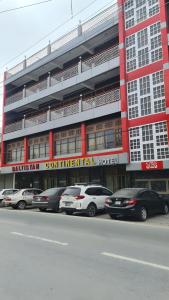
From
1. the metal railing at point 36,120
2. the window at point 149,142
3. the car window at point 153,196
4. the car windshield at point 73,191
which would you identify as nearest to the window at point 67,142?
the metal railing at point 36,120

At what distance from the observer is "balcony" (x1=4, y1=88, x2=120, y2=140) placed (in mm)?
22481

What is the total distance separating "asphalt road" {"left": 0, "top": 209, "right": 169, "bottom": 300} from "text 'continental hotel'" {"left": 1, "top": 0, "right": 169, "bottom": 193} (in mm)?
10816

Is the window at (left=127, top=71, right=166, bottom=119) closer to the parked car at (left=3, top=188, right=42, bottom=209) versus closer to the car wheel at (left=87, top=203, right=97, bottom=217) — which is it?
the car wheel at (left=87, top=203, right=97, bottom=217)

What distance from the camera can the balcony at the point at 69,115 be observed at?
22.5 metres

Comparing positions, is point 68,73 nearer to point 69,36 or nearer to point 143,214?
point 69,36

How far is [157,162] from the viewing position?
18.6 m

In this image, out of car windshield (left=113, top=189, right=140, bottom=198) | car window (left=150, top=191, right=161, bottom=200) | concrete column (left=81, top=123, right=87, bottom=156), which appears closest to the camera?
car windshield (left=113, top=189, right=140, bottom=198)

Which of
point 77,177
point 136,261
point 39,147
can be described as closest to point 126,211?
point 136,261

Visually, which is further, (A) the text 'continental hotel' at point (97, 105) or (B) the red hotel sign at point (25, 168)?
(B) the red hotel sign at point (25, 168)

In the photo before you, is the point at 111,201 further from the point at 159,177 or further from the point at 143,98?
the point at 143,98

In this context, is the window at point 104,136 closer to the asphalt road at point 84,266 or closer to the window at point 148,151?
the window at point 148,151

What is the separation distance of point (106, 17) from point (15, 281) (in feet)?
76.2

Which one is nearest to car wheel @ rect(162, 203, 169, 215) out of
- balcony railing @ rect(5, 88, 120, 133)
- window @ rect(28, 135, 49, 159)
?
balcony railing @ rect(5, 88, 120, 133)

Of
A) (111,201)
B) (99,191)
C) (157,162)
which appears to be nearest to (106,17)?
(157,162)
